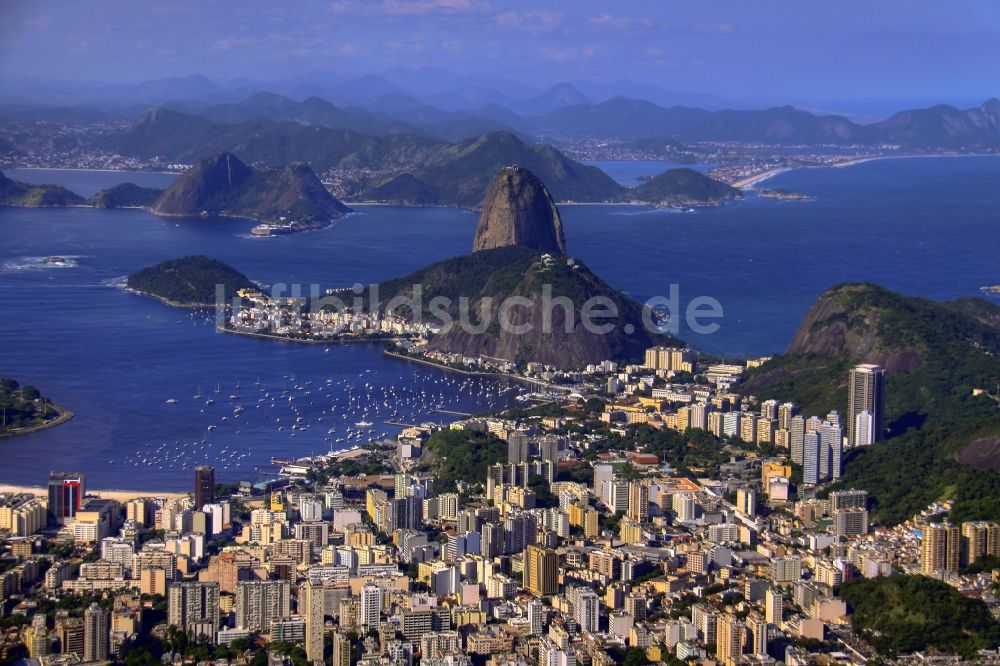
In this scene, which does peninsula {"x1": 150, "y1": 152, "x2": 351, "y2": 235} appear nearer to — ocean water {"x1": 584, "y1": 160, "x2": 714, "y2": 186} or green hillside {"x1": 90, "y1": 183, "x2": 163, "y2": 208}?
green hillside {"x1": 90, "y1": 183, "x2": 163, "y2": 208}

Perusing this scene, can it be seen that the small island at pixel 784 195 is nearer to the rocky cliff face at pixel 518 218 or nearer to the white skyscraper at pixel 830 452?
the rocky cliff face at pixel 518 218

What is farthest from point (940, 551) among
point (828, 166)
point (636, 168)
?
point (828, 166)

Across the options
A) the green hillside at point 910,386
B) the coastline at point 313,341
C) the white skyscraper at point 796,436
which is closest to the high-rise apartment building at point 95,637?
the green hillside at point 910,386

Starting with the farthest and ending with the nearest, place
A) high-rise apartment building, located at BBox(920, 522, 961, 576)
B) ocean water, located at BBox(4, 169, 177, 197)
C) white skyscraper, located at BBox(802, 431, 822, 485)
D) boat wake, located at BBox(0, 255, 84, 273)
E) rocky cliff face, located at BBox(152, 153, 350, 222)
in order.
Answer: ocean water, located at BBox(4, 169, 177, 197) < rocky cliff face, located at BBox(152, 153, 350, 222) < boat wake, located at BBox(0, 255, 84, 273) < white skyscraper, located at BBox(802, 431, 822, 485) < high-rise apartment building, located at BBox(920, 522, 961, 576)

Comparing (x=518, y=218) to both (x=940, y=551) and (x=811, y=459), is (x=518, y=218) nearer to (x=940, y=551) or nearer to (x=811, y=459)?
(x=811, y=459)

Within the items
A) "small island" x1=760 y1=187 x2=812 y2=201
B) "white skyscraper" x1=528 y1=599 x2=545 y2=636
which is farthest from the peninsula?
"white skyscraper" x1=528 y1=599 x2=545 y2=636

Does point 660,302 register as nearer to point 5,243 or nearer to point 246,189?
point 5,243

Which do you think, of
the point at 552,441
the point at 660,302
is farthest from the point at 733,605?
the point at 660,302
